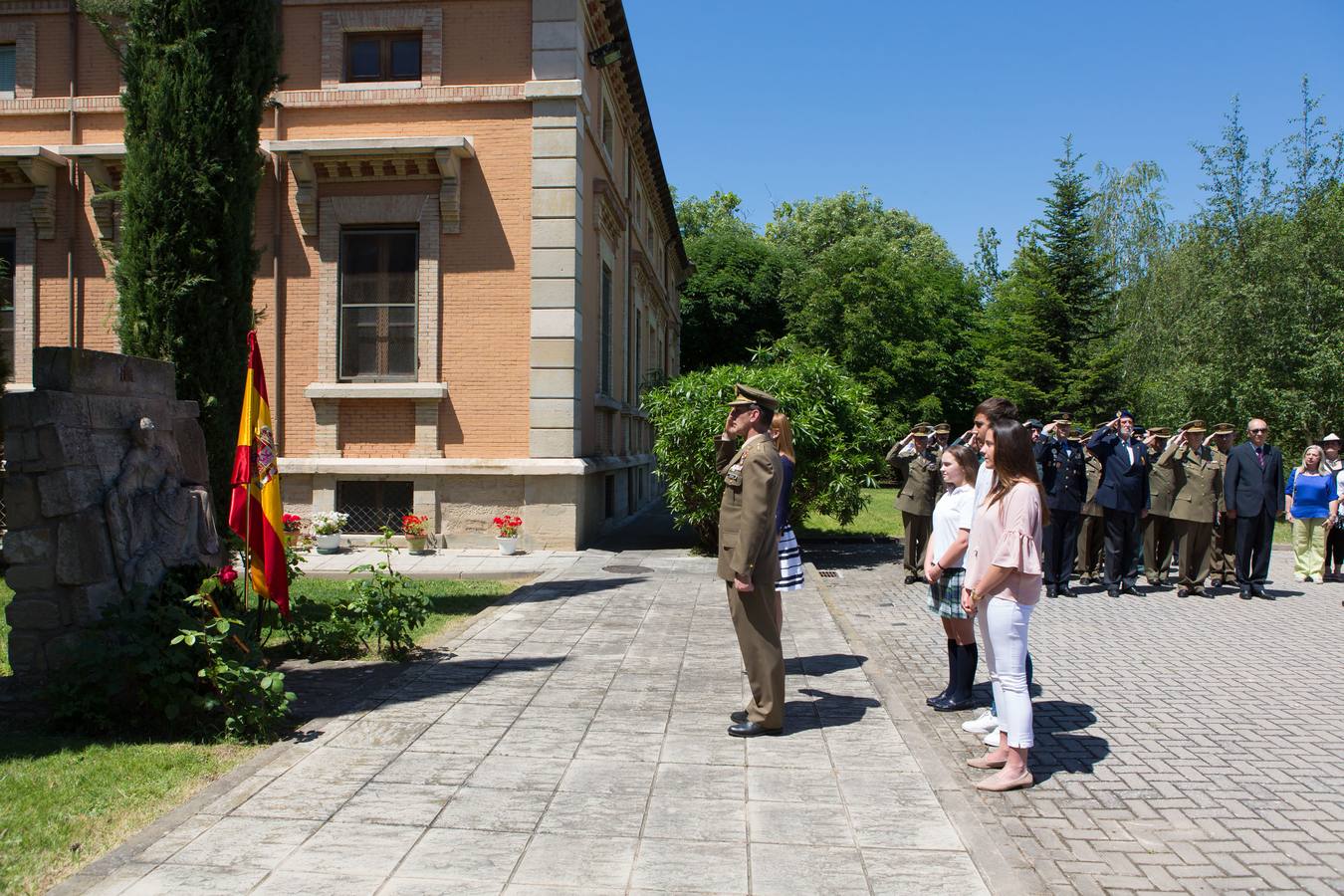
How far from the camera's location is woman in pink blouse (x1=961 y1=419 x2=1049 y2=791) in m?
4.88

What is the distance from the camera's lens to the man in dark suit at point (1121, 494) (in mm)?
11695

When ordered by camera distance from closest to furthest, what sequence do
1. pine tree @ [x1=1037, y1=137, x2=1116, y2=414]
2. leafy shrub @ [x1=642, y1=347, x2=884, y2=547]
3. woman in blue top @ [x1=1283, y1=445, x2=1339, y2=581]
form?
1. woman in blue top @ [x1=1283, y1=445, x2=1339, y2=581]
2. leafy shrub @ [x1=642, y1=347, x2=884, y2=547]
3. pine tree @ [x1=1037, y1=137, x2=1116, y2=414]

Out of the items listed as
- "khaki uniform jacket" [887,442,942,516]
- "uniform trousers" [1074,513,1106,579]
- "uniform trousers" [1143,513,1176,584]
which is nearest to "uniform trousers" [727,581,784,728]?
"khaki uniform jacket" [887,442,942,516]

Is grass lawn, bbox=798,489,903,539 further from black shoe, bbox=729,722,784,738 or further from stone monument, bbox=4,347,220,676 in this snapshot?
stone monument, bbox=4,347,220,676

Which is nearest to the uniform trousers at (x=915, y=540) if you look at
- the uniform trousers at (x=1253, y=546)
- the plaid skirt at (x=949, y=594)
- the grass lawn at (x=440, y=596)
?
the uniform trousers at (x=1253, y=546)

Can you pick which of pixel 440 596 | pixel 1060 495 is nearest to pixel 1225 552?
pixel 1060 495

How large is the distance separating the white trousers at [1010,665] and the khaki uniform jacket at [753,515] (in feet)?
4.31

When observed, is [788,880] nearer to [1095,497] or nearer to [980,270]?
[1095,497]

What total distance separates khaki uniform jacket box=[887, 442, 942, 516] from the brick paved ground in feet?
6.70

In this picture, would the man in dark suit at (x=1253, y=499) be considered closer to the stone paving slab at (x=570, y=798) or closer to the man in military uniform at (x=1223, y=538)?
the man in military uniform at (x=1223, y=538)

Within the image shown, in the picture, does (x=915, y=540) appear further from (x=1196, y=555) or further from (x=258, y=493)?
(x=258, y=493)

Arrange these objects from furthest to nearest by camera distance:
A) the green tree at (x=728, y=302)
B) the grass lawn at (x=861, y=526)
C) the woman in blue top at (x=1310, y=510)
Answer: the green tree at (x=728, y=302) < the grass lawn at (x=861, y=526) < the woman in blue top at (x=1310, y=510)

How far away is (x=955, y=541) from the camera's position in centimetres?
610

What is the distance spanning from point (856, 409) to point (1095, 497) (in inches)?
144
